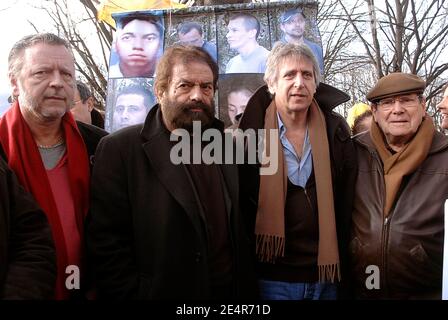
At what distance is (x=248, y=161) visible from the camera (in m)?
2.83

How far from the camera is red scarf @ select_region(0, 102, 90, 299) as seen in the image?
2.34 metres

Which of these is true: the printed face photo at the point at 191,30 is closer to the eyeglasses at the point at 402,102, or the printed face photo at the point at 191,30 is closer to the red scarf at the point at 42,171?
the eyeglasses at the point at 402,102

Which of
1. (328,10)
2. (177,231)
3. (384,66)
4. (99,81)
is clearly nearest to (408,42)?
(384,66)

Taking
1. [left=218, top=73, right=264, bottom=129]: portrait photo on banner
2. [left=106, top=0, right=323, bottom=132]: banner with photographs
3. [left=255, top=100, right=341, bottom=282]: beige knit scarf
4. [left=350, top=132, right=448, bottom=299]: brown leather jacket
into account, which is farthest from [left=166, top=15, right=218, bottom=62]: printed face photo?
[left=350, top=132, right=448, bottom=299]: brown leather jacket

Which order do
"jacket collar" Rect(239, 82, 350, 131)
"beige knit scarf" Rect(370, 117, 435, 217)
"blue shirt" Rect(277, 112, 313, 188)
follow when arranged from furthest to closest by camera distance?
"jacket collar" Rect(239, 82, 350, 131), "blue shirt" Rect(277, 112, 313, 188), "beige knit scarf" Rect(370, 117, 435, 217)

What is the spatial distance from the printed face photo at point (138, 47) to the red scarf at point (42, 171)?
215 centimetres

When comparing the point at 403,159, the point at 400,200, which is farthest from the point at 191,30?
the point at 400,200

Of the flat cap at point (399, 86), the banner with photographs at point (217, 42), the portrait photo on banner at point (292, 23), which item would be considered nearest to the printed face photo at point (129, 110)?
the banner with photographs at point (217, 42)

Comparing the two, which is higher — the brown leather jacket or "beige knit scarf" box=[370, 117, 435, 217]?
"beige knit scarf" box=[370, 117, 435, 217]

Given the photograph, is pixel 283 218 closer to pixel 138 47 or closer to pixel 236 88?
pixel 236 88

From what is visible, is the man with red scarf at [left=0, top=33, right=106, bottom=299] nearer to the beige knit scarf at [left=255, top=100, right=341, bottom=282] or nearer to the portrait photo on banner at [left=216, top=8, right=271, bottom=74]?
the beige knit scarf at [left=255, top=100, right=341, bottom=282]

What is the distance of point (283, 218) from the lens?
106 inches
